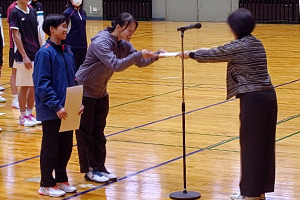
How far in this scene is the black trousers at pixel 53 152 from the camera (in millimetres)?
6141

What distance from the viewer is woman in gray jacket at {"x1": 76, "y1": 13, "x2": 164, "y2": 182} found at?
621 cm

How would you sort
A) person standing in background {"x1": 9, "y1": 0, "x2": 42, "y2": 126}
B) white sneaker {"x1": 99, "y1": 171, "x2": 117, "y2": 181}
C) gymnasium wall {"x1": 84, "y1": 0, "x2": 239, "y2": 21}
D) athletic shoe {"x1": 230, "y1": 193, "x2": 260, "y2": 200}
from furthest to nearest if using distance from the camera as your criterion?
gymnasium wall {"x1": 84, "y1": 0, "x2": 239, "y2": 21}
person standing in background {"x1": 9, "y1": 0, "x2": 42, "y2": 126}
white sneaker {"x1": 99, "y1": 171, "x2": 117, "y2": 181}
athletic shoe {"x1": 230, "y1": 193, "x2": 260, "y2": 200}

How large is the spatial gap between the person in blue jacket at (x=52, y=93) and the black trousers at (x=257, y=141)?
1.44 meters

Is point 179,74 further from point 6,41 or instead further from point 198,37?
point 6,41

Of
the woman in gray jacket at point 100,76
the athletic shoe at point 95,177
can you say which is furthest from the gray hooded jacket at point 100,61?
the athletic shoe at point 95,177

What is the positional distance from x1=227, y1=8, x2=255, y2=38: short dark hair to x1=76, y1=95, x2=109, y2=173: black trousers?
1512 millimetres

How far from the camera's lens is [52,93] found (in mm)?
5992

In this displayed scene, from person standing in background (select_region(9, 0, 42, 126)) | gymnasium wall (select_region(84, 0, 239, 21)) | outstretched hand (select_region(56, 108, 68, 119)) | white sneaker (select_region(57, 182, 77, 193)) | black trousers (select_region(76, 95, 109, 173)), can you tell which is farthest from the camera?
gymnasium wall (select_region(84, 0, 239, 21))

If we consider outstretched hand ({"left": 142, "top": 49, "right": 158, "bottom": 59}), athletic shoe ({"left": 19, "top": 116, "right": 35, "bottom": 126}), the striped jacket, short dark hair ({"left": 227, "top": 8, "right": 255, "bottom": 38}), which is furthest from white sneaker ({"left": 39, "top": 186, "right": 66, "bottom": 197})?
athletic shoe ({"left": 19, "top": 116, "right": 35, "bottom": 126})

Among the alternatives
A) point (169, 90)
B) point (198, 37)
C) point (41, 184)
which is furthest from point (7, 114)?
point (198, 37)

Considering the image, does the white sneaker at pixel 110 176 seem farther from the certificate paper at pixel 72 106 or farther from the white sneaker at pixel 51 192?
the certificate paper at pixel 72 106

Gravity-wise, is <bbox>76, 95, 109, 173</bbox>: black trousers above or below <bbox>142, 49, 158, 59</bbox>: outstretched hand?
below

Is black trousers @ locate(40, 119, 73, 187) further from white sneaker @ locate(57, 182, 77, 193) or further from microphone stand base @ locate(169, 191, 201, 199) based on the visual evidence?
microphone stand base @ locate(169, 191, 201, 199)

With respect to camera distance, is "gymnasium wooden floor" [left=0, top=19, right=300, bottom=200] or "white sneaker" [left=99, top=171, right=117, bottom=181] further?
"white sneaker" [left=99, top=171, right=117, bottom=181]
